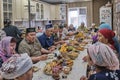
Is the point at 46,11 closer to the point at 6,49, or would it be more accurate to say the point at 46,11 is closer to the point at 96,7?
the point at 96,7

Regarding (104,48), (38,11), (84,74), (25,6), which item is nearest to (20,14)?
(25,6)

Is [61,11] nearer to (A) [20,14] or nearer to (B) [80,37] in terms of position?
(A) [20,14]

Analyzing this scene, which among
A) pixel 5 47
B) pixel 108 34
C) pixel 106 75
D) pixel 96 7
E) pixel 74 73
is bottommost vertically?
pixel 74 73

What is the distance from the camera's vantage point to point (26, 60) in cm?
142

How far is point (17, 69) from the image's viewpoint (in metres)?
1.33

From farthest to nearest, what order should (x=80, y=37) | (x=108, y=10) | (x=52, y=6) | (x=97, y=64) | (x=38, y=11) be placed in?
→ 1. (x=52, y=6)
2. (x=38, y=11)
3. (x=108, y=10)
4. (x=80, y=37)
5. (x=97, y=64)

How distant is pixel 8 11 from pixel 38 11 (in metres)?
3.18

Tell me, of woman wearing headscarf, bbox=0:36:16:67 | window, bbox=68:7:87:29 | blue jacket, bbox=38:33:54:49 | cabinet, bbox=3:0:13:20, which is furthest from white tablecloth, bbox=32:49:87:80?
window, bbox=68:7:87:29

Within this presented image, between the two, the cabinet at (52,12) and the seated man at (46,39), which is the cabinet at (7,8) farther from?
the cabinet at (52,12)

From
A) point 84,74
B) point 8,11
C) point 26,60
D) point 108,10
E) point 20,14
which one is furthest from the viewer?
point 108,10

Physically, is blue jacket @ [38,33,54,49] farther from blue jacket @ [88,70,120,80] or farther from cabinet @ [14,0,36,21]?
cabinet @ [14,0,36,21]

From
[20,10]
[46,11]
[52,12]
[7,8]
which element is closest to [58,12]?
[52,12]

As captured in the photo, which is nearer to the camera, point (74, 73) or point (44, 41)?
point (74, 73)

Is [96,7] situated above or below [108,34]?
above
